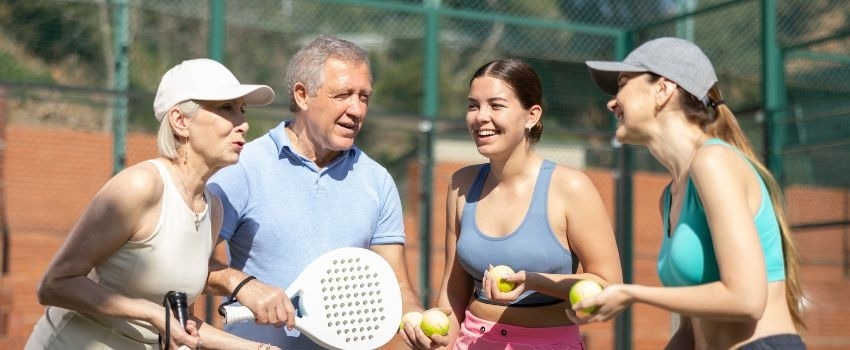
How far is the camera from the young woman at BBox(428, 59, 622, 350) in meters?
4.41

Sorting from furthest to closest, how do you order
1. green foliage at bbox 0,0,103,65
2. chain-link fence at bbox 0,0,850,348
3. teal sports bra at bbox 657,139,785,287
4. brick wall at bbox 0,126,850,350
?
brick wall at bbox 0,126,850,350
green foliage at bbox 0,0,103,65
chain-link fence at bbox 0,0,850,348
teal sports bra at bbox 657,139,785,287

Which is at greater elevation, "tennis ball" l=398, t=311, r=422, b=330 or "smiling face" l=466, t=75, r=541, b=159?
"smiling face" l=466, t=75, r=541, b=159

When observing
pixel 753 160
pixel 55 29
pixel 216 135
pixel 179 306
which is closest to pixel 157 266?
pixel 179 306

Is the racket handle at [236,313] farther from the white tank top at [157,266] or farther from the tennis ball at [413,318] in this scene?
the tennis ball at [413,318]

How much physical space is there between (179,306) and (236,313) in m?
0.35

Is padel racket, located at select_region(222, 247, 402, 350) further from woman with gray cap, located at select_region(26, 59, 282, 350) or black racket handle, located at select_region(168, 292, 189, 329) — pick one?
black racket handle, located at select_region(168, 292, 189, 329)

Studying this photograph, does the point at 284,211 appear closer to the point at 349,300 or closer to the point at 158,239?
the point at 349,300

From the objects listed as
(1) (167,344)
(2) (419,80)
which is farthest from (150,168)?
(2) (419,80)

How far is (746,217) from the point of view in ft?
10.8

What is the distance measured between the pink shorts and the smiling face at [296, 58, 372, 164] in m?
0.82

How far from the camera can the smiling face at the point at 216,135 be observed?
4121 mm

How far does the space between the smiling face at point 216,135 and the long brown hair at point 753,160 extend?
1.47 metres

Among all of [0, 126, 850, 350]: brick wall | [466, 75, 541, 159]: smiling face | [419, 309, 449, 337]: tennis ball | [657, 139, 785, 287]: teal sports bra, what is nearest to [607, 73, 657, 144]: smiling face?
[657, 139, 785, 287]: teal sports bra

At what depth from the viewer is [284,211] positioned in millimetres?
4562
